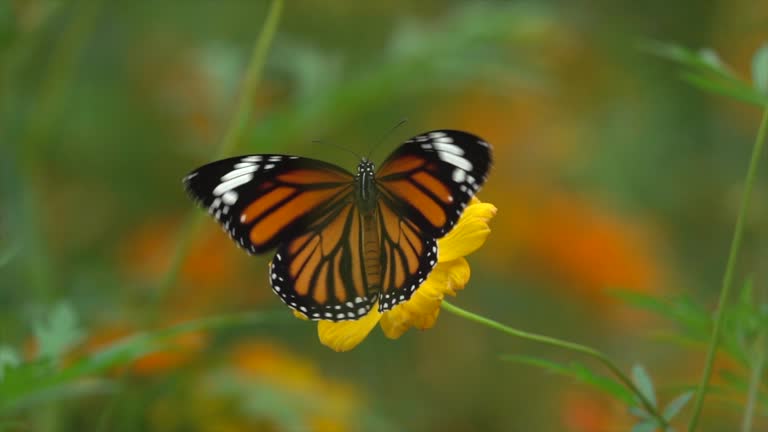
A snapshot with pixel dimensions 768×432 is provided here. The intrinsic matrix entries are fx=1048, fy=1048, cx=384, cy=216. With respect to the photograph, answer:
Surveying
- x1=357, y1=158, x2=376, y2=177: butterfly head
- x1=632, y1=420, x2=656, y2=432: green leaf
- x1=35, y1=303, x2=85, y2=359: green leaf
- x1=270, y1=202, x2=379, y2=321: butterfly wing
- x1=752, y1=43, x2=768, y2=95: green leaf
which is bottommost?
x1=35, y1=303, x2=85, y2=359: green leaf

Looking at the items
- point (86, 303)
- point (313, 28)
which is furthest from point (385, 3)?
point (86, 303)

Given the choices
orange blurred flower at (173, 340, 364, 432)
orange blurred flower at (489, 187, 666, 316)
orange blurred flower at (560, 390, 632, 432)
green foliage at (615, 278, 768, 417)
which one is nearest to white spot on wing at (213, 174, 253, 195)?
green foliage at (615, 278, 768, 417)

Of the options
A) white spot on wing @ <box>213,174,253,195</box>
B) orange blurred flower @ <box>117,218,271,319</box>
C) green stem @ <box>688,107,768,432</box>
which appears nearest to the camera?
green stem @ <box>688,107,768,432</box>

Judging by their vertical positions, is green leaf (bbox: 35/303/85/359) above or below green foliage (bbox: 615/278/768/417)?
below

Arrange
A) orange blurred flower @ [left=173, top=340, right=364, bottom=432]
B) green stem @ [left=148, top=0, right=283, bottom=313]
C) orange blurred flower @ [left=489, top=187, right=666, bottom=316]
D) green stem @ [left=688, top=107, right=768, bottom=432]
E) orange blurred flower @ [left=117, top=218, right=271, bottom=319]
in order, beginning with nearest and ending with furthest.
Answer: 1. green stem @ [left=688, top=107, right=768, bottom=432]
2. green stem @ [left=148, top=0, right=283, bottom=313]
3. orange blurred flower @ [left=173, top=340, right=364, bottom=432]
4. orange blurred flower @ [left=117, top=218, right=271, bottom=319]
5. orange blurred flower @ [left=489, top=187, right=666, bottom=316]

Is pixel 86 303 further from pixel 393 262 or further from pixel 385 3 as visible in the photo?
pixel 385 3

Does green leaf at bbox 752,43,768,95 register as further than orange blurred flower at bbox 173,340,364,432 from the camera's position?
No

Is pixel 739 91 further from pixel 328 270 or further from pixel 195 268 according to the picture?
pixel 195 268

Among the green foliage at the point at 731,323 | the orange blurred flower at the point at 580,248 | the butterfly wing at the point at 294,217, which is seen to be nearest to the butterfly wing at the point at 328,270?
the butterfly wing at the point at 294,217

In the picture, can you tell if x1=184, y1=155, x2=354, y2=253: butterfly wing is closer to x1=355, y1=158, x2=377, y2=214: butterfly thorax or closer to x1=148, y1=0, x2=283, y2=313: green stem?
x1=355, y1=158, x2=377, y2=214: butterfly thorax
